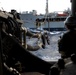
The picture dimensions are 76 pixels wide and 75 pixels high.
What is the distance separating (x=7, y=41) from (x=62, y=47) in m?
0.90

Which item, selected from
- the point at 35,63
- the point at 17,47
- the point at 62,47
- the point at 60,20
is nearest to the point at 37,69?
the point at 35,63

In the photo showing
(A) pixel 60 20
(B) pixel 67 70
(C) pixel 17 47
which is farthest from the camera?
(A) pixel 60 20

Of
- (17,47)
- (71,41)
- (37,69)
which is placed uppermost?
(71,41)

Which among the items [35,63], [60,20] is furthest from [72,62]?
[60,20]

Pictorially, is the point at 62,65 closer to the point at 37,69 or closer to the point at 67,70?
the point at 67,70

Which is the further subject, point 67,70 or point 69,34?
point 69,34

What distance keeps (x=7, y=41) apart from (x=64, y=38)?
90cm

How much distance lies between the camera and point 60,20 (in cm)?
5225

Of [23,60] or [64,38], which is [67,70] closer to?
[64,38]

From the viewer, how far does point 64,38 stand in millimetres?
2492

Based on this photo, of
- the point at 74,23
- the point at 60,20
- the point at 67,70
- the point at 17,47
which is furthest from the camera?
the point at 60,20

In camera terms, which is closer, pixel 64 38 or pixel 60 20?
pixel 64 38

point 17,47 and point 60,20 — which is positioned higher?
point 17,47

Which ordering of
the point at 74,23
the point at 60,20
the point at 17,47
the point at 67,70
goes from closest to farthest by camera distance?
the point at 67,70 < the point at 74,23 < the point at 17,47 < the point at 60,20
